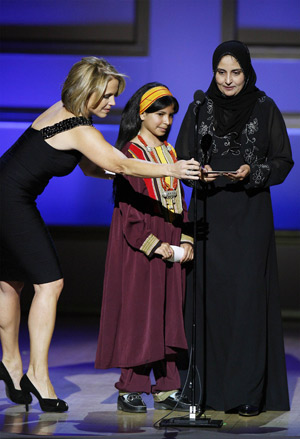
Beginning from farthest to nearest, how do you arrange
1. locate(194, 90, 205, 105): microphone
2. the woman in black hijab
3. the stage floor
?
the woman in black hijab
locate(194, 90, 205, 105): microphone
the stage floor

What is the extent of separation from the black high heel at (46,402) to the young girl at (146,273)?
0.24m

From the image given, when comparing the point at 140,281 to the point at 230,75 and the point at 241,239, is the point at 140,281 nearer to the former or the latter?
the point at 241,239

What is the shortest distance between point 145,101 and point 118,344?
1.08 m

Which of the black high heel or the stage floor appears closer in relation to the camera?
the stage floor

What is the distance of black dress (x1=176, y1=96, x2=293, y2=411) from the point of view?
145 inches

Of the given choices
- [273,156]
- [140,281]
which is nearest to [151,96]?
[273,156]

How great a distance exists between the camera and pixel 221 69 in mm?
3623

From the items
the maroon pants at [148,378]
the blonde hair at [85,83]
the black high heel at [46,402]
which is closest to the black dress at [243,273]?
the maroon pants at [148,378]

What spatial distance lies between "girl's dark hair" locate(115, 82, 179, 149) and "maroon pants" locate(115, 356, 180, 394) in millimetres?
994

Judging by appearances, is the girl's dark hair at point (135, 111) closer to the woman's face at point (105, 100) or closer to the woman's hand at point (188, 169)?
the woman's face at point (105, 100)

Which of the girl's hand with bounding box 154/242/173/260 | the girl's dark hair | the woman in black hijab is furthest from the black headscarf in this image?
the girl's hand with bounding box 154/242/173/260

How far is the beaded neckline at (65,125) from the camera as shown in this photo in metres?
3.57

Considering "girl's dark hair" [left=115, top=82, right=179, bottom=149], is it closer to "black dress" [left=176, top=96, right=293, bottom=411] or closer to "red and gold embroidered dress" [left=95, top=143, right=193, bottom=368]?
"red and gold embroidered dress" [left=95, top=143, right=193, bottom=368]

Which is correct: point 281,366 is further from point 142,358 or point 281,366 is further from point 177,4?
point 177,4
